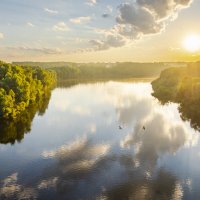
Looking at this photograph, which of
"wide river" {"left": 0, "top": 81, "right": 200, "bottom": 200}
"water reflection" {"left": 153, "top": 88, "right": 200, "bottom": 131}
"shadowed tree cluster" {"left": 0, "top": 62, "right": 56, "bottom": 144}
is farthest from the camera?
"water reflection" {"left": 153, "top": 88, "right": 200, "bottom": 131}

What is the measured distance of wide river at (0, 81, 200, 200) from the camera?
58.5 metres

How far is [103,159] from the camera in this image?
75.1m

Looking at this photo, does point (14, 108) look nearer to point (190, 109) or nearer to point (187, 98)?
point (190, 109)

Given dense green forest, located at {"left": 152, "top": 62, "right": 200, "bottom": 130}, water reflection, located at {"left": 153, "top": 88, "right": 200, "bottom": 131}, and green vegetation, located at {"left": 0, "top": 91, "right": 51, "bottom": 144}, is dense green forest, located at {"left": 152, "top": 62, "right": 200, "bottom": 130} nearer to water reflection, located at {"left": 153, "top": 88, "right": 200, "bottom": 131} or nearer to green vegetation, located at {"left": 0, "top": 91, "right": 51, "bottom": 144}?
water reflection, located at {"left": 153, "top": 88, "right": 200, "bottom": 131}

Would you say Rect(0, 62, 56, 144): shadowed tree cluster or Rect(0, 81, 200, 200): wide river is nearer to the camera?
Rect(0, 81, 200, 200): wide river

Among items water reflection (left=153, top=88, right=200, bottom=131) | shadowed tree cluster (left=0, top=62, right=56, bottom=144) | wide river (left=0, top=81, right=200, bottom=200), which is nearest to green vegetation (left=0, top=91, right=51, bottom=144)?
shadowed tree cluster (left=0, top=62, right=56, bottom=144)

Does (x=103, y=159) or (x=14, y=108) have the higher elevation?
(x=14, y=108)

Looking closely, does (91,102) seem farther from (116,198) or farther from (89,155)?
(116,198)

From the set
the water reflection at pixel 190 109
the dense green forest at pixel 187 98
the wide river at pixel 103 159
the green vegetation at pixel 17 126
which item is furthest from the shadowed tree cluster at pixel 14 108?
the dense green forest at pixel 187 98

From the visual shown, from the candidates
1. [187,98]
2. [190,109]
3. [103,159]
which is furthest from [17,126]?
[187,98]

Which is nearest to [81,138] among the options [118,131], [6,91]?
[118,131]

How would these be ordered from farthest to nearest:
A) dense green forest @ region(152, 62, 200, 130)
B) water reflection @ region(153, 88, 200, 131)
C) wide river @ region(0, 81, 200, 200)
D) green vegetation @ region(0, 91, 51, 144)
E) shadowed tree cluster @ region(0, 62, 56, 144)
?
dense green forest @ region(152, 62, 200, 130), water reflection @ region(153, 88, 200, 131), shadowed tree cluster @ region(0, 62, 56, 144), green vegetation @ region(0, 91, 51, 144), wide river @ region(0, 81, 200, 200)

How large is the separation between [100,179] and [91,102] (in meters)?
107

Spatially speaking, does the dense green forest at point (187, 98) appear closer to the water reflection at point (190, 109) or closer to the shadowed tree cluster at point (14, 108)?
the water reflection at point (190, 109)
